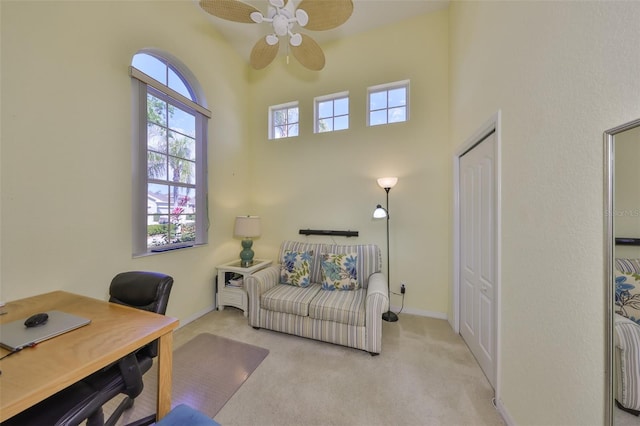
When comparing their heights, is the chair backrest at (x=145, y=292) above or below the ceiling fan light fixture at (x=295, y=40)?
below

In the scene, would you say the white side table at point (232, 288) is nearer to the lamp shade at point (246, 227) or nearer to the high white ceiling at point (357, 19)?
the lamp shade at point (246, 227)

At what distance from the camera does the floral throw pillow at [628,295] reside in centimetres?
70

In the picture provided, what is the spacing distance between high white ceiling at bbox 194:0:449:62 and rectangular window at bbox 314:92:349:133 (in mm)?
768

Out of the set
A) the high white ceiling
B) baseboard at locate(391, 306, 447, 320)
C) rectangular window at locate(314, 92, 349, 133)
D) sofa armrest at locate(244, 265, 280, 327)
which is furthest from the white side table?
the high white ceiling

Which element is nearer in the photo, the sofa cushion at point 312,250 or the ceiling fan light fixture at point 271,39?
the ceiling fan light fixture at point 271,39

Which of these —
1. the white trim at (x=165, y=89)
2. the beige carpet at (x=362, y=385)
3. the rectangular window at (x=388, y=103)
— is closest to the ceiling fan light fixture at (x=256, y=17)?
the white trim at (x=165, y=89)

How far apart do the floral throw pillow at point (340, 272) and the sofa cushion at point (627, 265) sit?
1.96 m

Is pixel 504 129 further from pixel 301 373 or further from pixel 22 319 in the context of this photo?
pixel 22 319

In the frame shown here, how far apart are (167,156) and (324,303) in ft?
7.65

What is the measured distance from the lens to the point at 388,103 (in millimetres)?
2977

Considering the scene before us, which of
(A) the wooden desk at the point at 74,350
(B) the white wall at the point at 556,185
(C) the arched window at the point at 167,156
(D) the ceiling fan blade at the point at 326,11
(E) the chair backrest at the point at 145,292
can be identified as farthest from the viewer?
Answer: (C) the arched window at the point at 167,156

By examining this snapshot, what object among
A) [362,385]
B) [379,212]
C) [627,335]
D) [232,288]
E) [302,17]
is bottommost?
[362,385]

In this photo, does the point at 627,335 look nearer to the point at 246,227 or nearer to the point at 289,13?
the point at 289,13

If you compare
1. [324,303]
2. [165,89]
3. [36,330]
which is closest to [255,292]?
[324,303]
